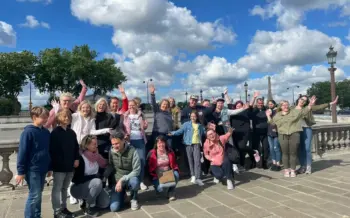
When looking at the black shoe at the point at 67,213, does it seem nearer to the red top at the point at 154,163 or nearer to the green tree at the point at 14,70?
the red top at the point at 154,163

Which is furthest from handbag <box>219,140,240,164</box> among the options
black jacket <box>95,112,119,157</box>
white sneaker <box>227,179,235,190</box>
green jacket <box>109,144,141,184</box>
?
black jacket <box>95,112,119,157</box>

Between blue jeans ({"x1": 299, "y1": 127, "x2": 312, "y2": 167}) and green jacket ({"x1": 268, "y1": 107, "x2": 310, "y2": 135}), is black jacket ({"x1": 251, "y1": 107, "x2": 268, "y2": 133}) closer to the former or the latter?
green jacket ({"x1": 268, "y1": 107, "x2": 310, "y2": 135})

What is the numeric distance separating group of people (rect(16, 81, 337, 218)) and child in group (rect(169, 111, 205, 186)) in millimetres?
21

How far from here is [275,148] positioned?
727cm

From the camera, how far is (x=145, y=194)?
18.3 ft

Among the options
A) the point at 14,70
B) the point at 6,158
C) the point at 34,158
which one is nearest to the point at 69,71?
the point at 14,70

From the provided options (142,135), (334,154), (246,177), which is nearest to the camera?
Answer: (142,135)

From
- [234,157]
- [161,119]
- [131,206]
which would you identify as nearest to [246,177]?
[234,157]

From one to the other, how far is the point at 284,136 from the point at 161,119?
2.95m

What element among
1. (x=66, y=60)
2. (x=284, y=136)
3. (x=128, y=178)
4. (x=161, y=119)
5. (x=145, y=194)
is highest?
(x=66, y=60)

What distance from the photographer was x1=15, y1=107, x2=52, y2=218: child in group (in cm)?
378

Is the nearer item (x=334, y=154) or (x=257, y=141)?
(x=257, y=141)

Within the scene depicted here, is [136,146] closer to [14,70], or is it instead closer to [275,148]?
[275,148]

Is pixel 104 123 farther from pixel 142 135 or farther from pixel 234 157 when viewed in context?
pixel 234 157
